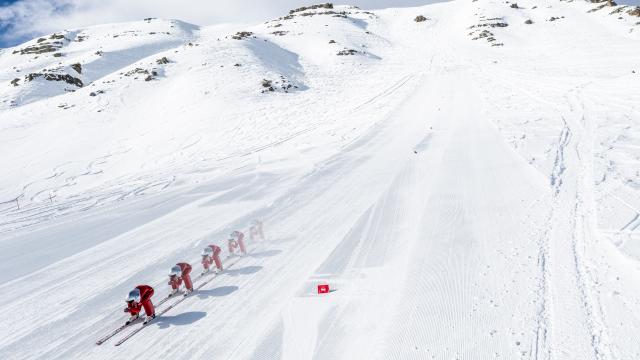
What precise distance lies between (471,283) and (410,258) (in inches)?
48.7

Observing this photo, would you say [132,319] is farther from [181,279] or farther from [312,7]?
[312,7]

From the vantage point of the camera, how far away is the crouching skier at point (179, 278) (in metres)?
6.25

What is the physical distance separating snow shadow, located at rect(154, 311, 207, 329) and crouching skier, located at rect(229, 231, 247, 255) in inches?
74.0

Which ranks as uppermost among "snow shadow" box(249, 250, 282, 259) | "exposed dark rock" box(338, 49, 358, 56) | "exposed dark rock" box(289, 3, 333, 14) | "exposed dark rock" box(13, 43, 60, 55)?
"exposed dark rock" box(289, 3, 333, 14)

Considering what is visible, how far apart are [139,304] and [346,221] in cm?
458

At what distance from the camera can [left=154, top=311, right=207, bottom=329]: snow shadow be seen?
18.2ft

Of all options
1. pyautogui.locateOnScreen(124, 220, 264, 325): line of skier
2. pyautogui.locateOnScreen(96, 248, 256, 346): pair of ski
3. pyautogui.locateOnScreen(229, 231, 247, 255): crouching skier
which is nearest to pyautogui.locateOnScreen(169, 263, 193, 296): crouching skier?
pyautogui.locateOnScreen(124, 220, 264, 325): line of skier

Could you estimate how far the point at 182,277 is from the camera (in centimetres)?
629

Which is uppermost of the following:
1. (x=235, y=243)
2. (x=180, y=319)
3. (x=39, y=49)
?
(x=39, y=49)

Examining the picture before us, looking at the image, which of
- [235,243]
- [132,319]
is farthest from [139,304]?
[235,243]

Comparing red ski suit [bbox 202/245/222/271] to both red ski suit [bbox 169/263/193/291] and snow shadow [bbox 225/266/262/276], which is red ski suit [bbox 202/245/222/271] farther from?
red ski suit [bbox 169/263/193/291]

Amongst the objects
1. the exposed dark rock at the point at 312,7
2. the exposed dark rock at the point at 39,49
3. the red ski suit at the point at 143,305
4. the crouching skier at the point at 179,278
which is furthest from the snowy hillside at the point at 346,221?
the exposed dark rock at the point at 312,7

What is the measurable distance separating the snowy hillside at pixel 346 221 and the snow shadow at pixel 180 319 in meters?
0.03

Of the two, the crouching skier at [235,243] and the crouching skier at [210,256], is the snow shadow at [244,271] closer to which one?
the crouching skier at [210,256]
